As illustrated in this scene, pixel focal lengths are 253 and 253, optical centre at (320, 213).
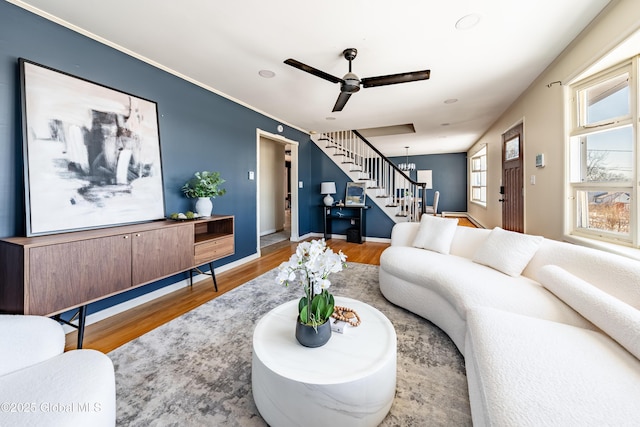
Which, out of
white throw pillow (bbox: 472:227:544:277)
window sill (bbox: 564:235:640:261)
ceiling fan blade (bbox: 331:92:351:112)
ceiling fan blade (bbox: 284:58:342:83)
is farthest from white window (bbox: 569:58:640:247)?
ceiling fan blade (bbox: 284:58:342:83)

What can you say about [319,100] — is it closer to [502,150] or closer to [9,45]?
[9,45]

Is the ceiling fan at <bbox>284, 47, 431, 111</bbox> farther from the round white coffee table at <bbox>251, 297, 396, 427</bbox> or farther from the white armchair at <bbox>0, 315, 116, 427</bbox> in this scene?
the white armchair at <bbox>0, 315, 116, 427</bbox>

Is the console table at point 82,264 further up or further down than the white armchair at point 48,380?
further up

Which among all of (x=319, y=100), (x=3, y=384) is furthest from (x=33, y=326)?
(x=319, y=100)

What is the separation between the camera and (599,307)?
1312mm

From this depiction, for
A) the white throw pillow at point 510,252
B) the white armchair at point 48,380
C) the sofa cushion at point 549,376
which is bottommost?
the sofa cushion at point 549,376

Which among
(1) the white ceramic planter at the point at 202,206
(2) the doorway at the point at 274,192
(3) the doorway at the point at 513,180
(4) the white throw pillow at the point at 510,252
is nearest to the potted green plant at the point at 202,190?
(1) the white ceramic planter at the point at 202,206

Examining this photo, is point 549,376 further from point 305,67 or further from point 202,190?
point 202,190

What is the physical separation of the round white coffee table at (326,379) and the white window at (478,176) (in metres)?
6.66

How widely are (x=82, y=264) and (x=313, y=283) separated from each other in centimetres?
180

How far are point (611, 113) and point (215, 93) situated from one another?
4.31 metres

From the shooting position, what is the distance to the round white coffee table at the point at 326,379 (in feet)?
3.62

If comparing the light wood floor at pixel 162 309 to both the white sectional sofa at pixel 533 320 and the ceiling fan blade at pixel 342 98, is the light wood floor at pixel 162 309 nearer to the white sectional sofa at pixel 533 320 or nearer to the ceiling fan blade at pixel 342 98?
the white sectional sofa at pixel 533 320

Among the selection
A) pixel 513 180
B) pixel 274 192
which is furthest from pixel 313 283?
pixel 274 192
